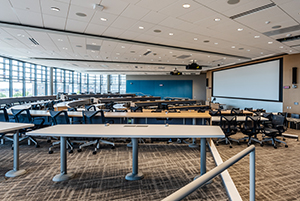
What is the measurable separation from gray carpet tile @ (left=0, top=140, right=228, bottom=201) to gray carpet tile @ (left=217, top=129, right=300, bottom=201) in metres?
0.45

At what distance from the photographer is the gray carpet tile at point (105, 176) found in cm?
254

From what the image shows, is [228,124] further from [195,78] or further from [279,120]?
[195,78]

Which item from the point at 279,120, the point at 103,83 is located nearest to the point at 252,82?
the point at 279,120

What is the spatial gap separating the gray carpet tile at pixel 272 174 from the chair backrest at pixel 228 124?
58cm

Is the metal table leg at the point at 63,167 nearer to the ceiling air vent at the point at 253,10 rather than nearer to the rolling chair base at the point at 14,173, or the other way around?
the rolling chair base at the point at 14,173

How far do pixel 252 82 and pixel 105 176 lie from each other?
1281 centimetres

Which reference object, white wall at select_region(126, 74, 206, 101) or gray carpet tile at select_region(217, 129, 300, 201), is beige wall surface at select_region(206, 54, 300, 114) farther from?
white wall at select_region(126, 74, 206, 101)

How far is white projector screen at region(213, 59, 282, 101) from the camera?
35.3 feet

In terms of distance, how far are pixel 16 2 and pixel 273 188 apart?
21.0ft

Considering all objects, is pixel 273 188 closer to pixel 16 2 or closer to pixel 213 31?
pixel 213 31

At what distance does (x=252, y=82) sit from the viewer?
1261 centimetres

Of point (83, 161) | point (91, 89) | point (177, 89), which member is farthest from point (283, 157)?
point (91, 89)

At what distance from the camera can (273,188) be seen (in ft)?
9.09

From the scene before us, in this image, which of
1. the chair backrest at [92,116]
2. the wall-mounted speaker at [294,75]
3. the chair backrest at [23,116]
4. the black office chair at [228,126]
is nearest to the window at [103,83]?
the chair backrest at [23,116]
